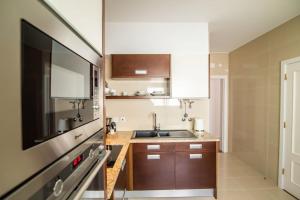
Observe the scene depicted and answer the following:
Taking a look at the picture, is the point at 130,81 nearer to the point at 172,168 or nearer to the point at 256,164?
the point at 172,168

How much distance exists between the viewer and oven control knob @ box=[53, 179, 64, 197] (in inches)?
19.2

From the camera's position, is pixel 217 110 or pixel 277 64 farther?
pixel 217 110

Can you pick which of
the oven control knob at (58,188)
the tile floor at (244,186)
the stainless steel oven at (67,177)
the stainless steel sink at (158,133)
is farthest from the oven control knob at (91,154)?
the tile floor at (244,186)

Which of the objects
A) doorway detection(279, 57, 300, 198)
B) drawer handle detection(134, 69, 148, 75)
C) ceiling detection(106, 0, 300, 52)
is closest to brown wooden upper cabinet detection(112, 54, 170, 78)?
drawer handle detection(134, 69, 148, 75)

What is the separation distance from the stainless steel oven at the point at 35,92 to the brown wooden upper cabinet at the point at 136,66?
2074 millimetres

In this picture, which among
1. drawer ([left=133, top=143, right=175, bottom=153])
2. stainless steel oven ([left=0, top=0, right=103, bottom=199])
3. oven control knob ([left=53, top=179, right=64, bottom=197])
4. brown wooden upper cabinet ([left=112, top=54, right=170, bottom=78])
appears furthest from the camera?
brown wooden upper cabinet ([left=112, top=54, right=170, bottom=78])

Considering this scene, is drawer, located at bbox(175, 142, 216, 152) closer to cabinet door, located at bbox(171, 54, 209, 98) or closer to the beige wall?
cabinet door, located at bbox(171, 54, 209, 98)

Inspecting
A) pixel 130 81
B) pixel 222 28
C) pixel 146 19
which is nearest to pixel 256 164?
pixel 222 28

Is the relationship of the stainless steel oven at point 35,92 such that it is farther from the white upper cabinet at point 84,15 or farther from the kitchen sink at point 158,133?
the kitchen sink at point 158,133

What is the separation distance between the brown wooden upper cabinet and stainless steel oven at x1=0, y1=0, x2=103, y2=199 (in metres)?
2.07

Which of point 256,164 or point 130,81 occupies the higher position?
point 130,81

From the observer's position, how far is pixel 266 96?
128 inches

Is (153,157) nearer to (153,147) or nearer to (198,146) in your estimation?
(153,147)

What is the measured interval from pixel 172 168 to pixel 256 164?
2.08 m
